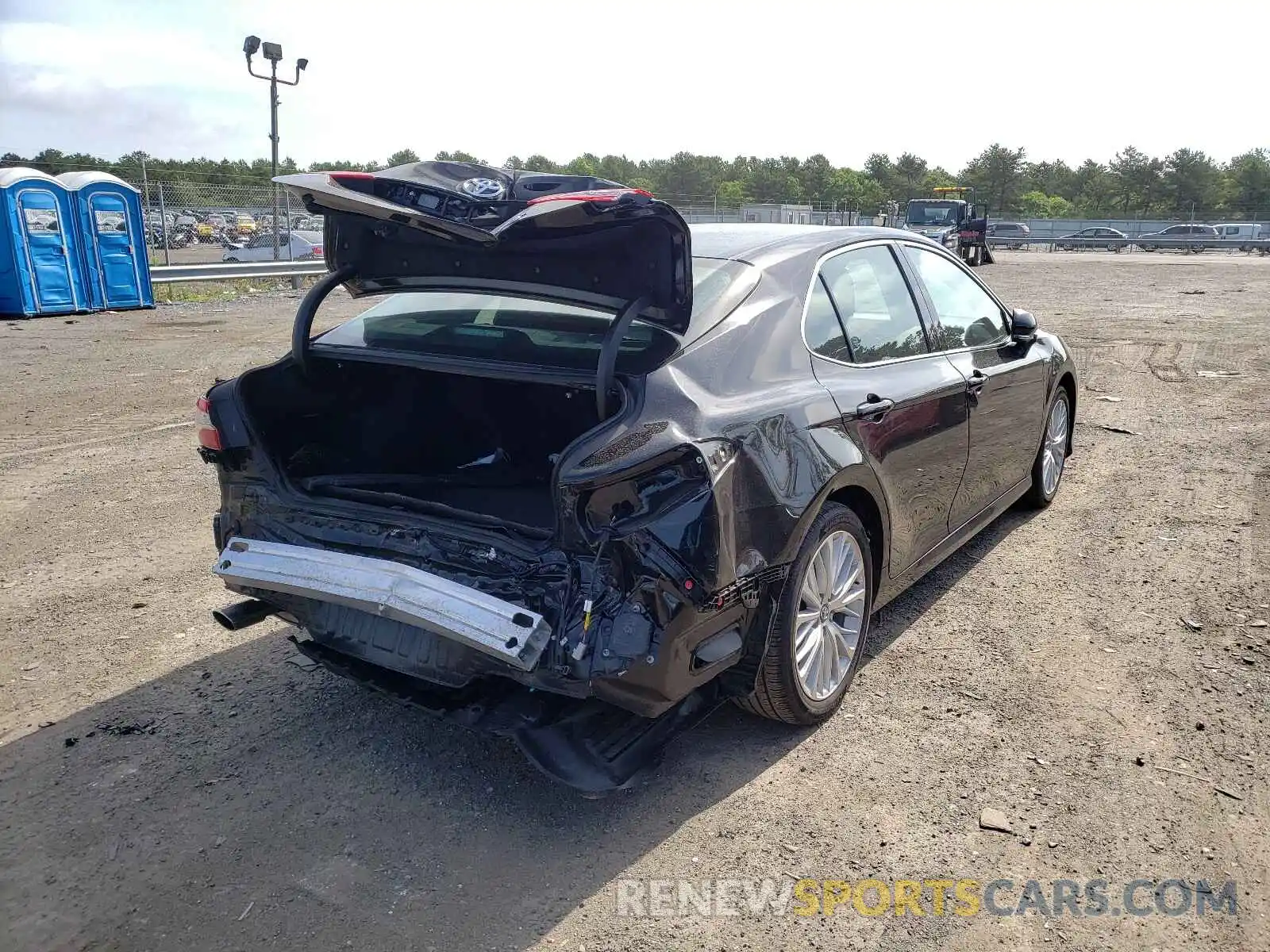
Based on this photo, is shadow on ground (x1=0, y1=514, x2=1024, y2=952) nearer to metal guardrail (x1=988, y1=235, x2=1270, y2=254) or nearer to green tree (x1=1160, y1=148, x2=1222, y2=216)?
metal guardrail (x1=988, y1=235, x2=1270, y2=254)

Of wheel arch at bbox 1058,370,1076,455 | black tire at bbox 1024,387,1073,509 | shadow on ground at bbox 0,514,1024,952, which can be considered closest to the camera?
shadow on ground at bbox 0,514,1024,952

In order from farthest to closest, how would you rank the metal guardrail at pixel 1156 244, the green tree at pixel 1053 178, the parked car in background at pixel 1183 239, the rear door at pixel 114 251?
the green tree at pixel 1053 178 → the parked car in background at pixel 1183 239 → the metal guardrail at pixel 1156 244 → the rear door at pixel 114 251

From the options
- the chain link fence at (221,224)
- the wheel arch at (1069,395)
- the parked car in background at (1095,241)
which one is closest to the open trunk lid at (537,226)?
the wheel arch at (1069,395)

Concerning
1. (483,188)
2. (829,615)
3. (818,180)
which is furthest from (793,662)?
(818,180)

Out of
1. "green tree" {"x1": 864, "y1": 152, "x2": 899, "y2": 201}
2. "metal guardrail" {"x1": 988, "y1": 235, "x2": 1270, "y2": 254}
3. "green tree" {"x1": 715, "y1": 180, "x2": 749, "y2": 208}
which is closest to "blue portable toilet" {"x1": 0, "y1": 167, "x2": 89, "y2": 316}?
"green tree" {"x1": 715, "y1": 180, "x2": 749, "y2": 208}

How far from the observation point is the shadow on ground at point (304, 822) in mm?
2551

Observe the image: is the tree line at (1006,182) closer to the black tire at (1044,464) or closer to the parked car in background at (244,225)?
the parked car in background at (244,225)

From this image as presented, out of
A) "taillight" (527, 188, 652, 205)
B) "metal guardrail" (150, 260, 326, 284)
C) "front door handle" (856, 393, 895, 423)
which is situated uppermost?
"taillight" (527, 188, 652, 205)

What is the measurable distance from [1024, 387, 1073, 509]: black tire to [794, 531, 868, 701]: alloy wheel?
2415mm

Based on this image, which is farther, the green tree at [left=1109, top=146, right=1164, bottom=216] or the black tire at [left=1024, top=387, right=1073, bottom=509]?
the green tree at [left=1109, top=146, right=1164, bottom=216]

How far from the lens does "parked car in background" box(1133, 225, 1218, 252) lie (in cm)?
4281

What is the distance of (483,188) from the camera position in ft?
10.1

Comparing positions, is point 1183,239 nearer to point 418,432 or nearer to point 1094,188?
point 1094,188

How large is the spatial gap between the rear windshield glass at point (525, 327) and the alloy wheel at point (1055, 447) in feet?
9.82
